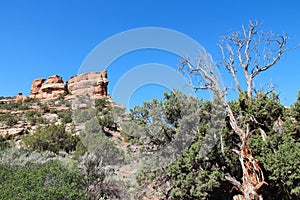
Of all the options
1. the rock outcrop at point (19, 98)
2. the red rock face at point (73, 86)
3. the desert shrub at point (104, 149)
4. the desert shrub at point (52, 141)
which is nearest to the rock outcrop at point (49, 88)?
the red rock face at point (73, 86)

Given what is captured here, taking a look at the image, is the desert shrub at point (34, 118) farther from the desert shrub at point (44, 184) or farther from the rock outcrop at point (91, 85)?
the desert shrub at point (44, 184)

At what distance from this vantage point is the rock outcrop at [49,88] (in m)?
52.3

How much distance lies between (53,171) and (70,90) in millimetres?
47435

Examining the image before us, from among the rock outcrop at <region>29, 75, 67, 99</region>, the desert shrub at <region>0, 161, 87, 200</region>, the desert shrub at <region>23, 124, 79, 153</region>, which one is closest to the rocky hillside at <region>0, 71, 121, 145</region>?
the rock outcrop at <region>29, 75, 67, 99</region>

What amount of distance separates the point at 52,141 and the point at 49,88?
1392 inches

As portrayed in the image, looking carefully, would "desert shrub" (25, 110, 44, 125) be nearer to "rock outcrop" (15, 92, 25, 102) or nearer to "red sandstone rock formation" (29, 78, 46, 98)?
"rock outcrop" (15, 92, 25, 102)

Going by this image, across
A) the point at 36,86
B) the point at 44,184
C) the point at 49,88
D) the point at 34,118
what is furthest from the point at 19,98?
the point at 44,184

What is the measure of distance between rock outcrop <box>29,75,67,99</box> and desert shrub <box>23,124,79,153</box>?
31895 millimetres

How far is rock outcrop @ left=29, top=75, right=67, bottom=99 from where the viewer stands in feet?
172

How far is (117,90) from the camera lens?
11797mm

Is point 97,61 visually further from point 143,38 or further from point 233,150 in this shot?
point 233,150

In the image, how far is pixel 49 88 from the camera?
174 feet

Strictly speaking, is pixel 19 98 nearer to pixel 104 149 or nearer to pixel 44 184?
pixel 104 149

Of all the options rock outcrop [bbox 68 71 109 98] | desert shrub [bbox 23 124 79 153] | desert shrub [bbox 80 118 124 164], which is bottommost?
desert shrub [bbox 80 118 124 164]
